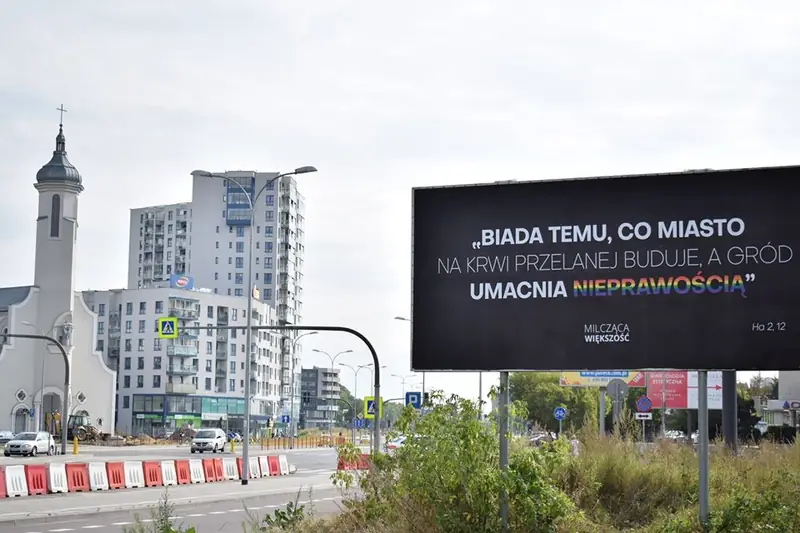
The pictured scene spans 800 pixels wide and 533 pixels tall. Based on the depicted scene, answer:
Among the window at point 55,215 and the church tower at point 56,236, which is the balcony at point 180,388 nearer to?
the church tower at point 56,236

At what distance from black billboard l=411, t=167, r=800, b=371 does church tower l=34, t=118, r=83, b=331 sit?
84.9 meters

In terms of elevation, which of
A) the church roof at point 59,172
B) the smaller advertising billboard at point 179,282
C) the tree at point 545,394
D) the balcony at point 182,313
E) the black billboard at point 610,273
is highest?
the church roof at point 59,172

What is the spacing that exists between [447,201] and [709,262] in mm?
3228

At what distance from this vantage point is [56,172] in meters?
93.6

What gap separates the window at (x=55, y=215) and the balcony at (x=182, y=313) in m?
38.9

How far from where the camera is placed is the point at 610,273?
1250 cm

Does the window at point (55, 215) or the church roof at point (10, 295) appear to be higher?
the window at point (55, 215)

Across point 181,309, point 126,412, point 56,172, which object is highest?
point 56,172

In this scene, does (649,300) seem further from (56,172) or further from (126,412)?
(126,412)

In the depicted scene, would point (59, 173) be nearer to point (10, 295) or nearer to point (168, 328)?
point (10, 295)

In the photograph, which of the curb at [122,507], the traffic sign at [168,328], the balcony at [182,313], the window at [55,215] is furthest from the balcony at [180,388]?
the curb at [122,507]

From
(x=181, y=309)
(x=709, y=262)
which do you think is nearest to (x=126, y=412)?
(x=181, y=309)

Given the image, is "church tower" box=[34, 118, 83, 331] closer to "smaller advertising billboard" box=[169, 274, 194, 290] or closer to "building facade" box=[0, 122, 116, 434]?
"building facade" box=[0, 122, 116, 434]

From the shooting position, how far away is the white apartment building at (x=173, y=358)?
12950cm
